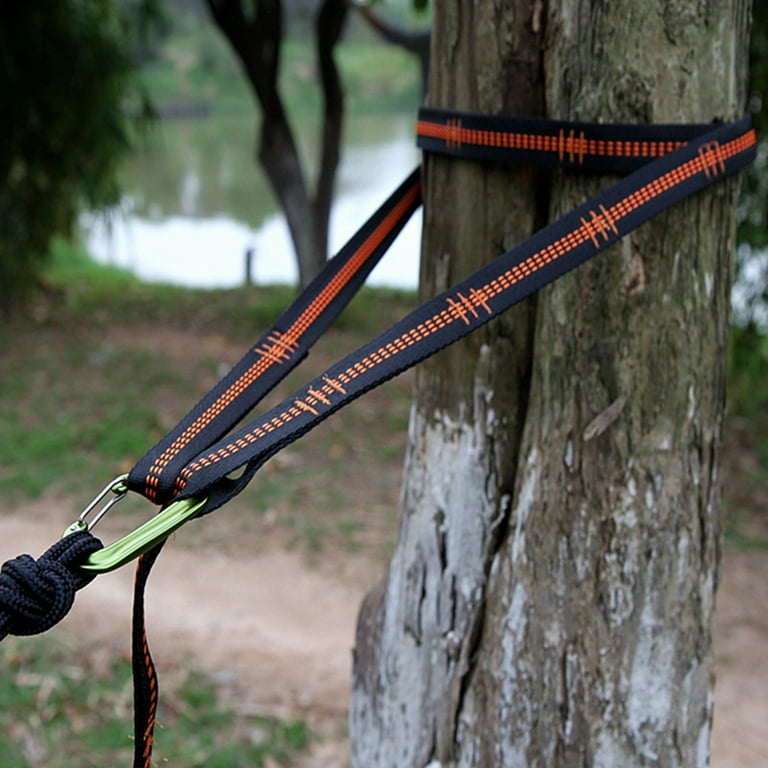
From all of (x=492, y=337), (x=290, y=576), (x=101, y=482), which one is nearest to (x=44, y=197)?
(x=101, y=482)

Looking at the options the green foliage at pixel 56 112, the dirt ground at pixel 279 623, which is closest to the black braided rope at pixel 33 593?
the dirt ground at pixel 279 623

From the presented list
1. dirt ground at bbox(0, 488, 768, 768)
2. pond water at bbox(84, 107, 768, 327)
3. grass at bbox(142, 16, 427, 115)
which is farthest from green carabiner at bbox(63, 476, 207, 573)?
grass at bbox(142, 16, 427, 115)

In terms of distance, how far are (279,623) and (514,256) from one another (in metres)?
3.11

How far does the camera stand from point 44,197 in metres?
8.31

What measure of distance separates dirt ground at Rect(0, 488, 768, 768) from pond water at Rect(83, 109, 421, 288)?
4.50m

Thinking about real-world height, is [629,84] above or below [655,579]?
above

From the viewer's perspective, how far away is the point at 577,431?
149 centimetres

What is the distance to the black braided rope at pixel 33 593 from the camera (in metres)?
1.08

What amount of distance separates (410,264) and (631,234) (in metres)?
11.2

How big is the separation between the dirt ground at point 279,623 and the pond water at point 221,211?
4498 millimetres

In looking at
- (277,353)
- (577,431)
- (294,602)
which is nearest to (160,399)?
(294,602)

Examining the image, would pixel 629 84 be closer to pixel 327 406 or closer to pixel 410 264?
pixel 327 406

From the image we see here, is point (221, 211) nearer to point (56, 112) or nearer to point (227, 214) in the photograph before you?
point (227, 214)

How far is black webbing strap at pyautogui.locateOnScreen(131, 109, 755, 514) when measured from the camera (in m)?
1.21
